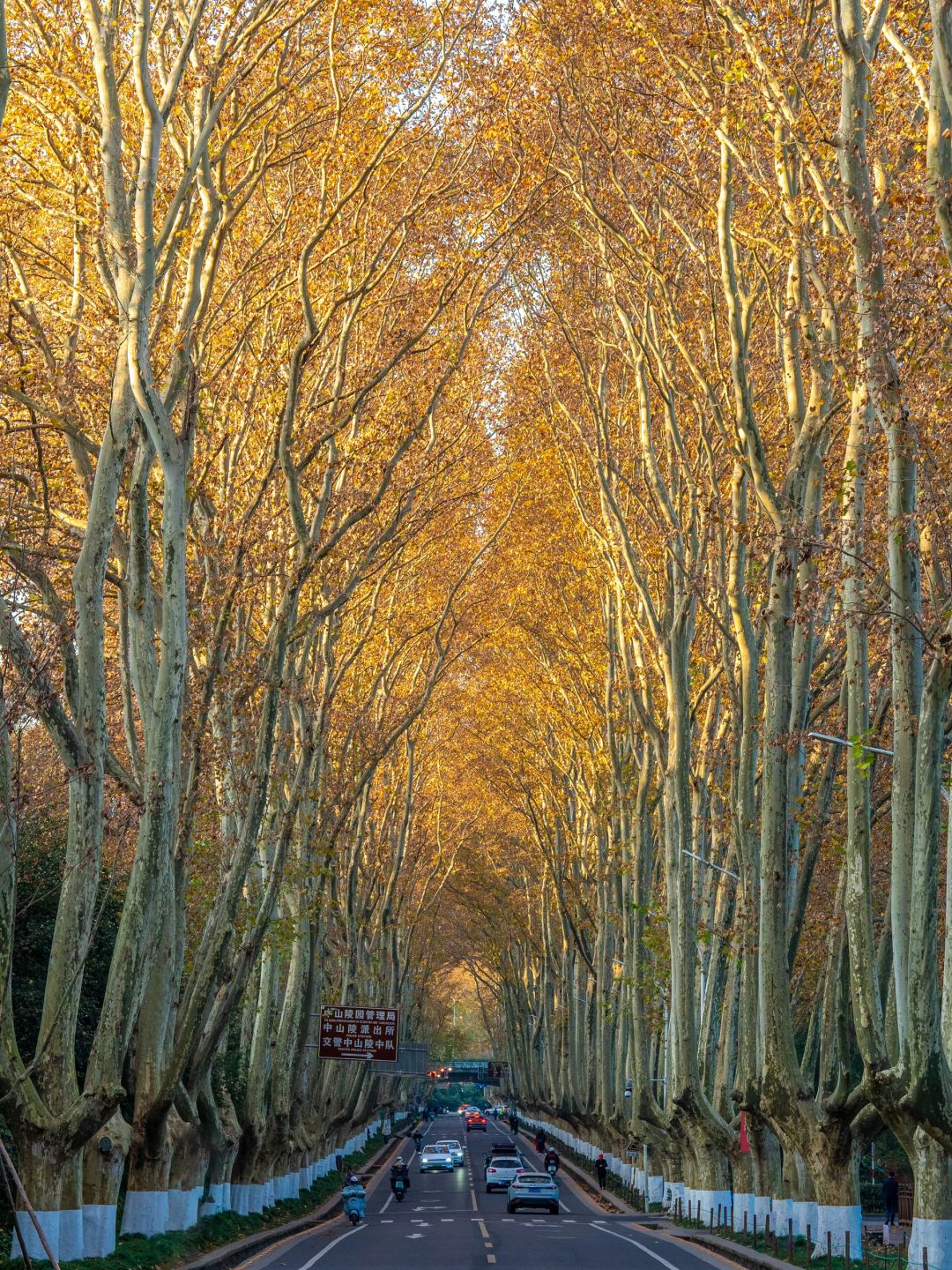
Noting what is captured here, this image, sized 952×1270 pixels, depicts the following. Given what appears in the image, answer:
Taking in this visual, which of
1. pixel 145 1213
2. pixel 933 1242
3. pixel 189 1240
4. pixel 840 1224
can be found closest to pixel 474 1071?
pixel 189 1240

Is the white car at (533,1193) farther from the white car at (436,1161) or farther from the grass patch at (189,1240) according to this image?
the white car at (436,1161)

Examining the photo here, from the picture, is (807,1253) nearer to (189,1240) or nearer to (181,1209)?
(189,1240)

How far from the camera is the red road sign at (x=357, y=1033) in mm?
38125

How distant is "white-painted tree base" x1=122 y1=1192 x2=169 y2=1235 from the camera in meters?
20.8

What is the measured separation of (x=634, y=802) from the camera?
3381 centimetres

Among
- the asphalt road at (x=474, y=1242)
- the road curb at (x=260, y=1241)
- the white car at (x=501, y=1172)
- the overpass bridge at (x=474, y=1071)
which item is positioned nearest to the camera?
the road curb at (x=260, y=1241)

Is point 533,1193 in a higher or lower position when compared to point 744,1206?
lower

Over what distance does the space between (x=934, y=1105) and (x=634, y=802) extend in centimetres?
1998

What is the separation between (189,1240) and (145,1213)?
849 millimetres

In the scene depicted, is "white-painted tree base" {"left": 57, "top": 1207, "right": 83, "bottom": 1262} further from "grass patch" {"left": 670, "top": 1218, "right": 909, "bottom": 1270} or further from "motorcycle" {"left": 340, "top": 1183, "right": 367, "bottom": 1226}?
"motorcycle" {"left": 340, "top": 1183, "right": 367, "bottom": 1226}

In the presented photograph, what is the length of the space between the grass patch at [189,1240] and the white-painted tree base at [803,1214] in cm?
817

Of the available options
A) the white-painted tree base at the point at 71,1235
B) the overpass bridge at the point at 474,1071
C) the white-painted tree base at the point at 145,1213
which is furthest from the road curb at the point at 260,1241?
the overpass bridge at the point at 474,1071

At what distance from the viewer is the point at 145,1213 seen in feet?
68.4

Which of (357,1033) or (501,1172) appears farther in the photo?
(501,1172)
